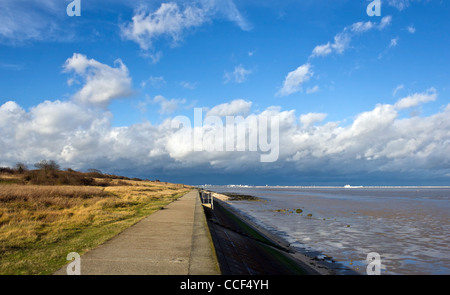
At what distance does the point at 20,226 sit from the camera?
11938 mm

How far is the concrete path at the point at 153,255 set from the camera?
19.1ft

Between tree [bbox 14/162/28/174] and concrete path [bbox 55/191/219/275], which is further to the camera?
tree [bbox 14/162/28/174]

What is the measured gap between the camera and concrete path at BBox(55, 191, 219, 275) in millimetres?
5812

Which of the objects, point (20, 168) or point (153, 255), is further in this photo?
point (20, 168)

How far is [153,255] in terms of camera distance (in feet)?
23.2

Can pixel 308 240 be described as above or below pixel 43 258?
below

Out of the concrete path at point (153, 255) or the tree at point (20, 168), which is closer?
the concrete path at point (153, 255)
